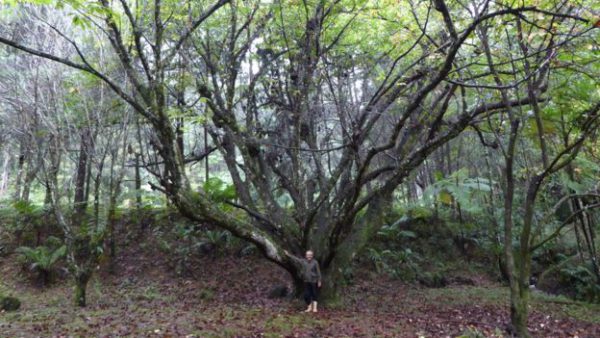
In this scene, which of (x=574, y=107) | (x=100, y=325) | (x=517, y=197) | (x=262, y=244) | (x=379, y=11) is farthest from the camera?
(x=517, y=197)

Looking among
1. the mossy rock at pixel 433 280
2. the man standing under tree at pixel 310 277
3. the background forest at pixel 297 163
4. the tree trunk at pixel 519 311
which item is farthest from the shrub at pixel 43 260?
the tree trunk at pixel 519 311

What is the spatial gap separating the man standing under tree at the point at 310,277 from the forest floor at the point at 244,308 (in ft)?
1.11

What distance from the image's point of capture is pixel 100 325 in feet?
20.3

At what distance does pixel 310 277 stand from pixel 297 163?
2303 mm

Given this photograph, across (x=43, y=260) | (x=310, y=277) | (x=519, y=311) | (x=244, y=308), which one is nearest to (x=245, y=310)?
(x=244, y=308)

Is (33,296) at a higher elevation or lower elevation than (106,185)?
lower

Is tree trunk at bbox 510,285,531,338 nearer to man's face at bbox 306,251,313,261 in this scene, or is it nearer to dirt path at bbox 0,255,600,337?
dirt path at bbox 0,255,600,337

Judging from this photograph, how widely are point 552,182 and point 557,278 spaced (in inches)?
104

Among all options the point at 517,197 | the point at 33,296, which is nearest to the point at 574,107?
the point at 517,197

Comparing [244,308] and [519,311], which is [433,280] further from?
[244,308]

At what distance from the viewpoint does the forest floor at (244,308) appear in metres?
6.16

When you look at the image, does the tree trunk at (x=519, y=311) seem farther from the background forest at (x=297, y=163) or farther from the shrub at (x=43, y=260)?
the shrub at (x=43, y=260)

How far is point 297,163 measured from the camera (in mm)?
8414

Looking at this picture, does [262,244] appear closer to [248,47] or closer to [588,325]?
[248,47]
